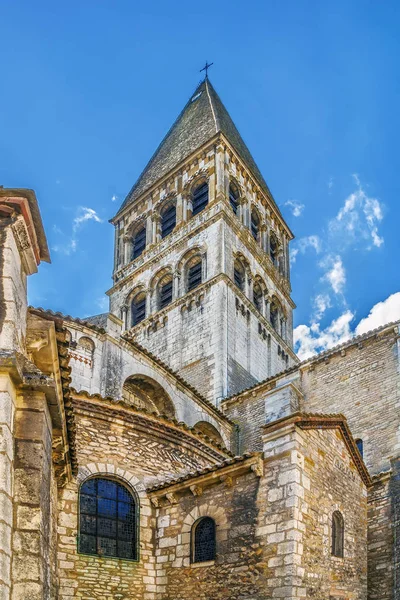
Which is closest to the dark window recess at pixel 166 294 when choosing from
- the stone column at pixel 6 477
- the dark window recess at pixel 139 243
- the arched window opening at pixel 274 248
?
the dark window recess at pixel 139 243

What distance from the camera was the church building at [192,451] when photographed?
6.55 m

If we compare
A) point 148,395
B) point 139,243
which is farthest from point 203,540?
point 139,243

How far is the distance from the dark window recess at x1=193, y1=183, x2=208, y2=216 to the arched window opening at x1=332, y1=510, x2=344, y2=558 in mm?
23272

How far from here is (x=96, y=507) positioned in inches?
471

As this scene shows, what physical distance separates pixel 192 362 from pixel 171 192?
11.4 meters

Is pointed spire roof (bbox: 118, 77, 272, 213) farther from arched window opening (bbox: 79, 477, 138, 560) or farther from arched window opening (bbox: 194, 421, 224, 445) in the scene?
arched window opening (bbox: 79, 477, 138, 560)

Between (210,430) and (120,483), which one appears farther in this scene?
(210,430)

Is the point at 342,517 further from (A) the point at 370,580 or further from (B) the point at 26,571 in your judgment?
(B) the point at 26,571

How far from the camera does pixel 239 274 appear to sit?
32406 mm

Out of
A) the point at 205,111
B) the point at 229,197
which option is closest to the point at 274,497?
the point at 229,197

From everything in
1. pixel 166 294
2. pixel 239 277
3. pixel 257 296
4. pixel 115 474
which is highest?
pixel 239 277

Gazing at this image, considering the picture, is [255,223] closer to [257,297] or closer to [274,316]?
[257,297]

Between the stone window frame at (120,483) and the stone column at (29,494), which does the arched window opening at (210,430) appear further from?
the stone column at (29,494)

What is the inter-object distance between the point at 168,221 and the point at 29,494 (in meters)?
30.0
